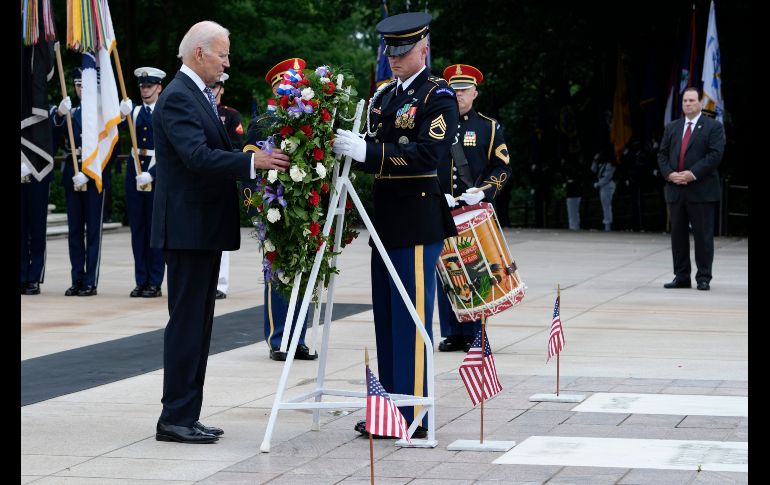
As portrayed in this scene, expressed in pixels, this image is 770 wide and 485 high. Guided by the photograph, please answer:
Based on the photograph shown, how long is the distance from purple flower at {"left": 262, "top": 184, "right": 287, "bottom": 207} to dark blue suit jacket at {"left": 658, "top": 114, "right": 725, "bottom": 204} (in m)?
9.13

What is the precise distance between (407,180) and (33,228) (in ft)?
29.7

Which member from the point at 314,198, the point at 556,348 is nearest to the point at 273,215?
the point at 314,198

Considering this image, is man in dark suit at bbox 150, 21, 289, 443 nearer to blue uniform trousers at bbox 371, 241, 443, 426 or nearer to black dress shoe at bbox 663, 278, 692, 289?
blue uniform trousers at bbox 371, 241, 443, 426

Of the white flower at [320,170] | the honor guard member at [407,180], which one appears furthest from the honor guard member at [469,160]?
the white flower at [320,170]

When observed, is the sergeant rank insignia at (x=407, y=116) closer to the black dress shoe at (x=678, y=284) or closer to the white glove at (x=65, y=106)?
the white glove at (x=65, y=106)

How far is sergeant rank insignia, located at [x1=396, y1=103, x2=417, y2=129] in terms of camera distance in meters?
7.27

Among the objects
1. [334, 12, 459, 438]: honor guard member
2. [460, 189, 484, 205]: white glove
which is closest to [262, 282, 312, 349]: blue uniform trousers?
[460, 189, 484, 205]: white glove

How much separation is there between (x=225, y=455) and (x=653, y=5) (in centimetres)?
2367


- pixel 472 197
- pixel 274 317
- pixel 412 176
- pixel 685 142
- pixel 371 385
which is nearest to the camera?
pixel 371 385

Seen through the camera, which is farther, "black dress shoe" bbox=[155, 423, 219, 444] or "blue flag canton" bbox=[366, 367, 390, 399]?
"black dress shoe" bbox=[155, 423, 219, 444]

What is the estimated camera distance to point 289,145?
6957 millimetres

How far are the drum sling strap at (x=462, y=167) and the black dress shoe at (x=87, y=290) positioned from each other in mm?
5375

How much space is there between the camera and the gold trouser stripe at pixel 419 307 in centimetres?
738

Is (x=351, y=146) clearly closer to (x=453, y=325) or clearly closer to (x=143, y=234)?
(x=453, y=325)
